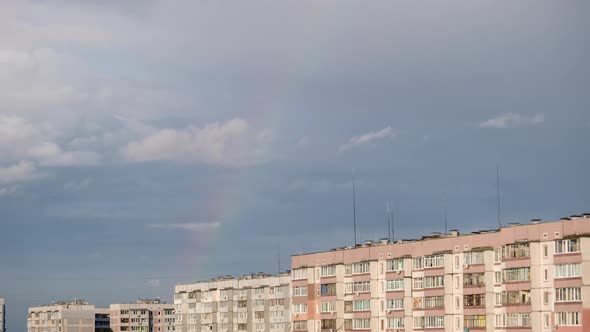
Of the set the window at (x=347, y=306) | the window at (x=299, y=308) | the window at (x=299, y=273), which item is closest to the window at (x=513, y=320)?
the window at (x=347, y=306)

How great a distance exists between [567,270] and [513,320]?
39.0 ft

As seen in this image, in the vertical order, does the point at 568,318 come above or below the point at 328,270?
below

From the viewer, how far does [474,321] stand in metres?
148

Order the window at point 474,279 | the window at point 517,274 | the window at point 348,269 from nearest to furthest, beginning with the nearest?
the window at point 517,274 < the window at point 474,279 < the window at point 348,269

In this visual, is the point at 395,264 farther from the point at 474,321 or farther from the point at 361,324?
the point at 474,321

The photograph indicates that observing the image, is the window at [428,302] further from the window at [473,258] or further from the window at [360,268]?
the window at [360,268]

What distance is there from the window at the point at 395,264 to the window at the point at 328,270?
50.9ft

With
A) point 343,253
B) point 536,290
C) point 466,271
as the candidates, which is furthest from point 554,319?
point 343,253

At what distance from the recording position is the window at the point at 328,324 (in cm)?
17809

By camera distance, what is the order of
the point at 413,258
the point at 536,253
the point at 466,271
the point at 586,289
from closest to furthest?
→ the point at 586,289, the point at 536,253, the point at 466,271, the point at 413,258

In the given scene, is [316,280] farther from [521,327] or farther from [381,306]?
[521,327]

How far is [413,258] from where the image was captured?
161875mm

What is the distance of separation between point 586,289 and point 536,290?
9272 millimetres

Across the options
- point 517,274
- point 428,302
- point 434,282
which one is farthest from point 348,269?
point 517,274
